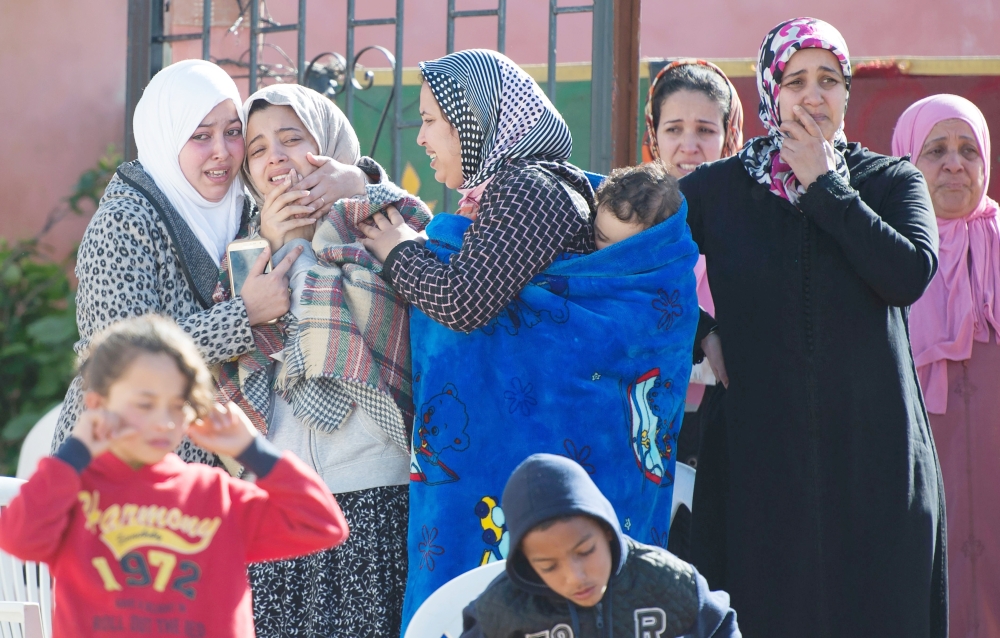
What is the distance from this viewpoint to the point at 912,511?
8.59ft

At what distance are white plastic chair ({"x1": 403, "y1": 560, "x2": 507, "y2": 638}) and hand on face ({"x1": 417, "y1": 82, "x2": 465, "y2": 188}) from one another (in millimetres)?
962

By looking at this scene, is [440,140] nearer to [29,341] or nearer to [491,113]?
[491,113]

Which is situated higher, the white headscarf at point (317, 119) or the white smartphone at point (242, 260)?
the white headscarf at point (317, 119)

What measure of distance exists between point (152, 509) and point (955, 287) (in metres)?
2.68

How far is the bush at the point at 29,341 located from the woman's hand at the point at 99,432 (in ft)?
10.1

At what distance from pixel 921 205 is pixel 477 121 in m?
1.03

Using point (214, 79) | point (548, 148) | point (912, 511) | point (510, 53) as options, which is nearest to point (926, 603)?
point (912, 511)

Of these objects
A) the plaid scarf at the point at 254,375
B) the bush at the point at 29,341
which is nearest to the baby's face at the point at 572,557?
the plaid scarf at the point at 254,375

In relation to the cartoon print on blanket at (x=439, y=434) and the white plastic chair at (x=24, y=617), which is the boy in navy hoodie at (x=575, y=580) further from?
the white plastic chair at (x=24, y=617)

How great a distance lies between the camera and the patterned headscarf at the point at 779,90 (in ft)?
9.15

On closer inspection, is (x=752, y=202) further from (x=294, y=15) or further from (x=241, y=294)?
(x=294, y=15)

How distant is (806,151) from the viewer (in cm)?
268

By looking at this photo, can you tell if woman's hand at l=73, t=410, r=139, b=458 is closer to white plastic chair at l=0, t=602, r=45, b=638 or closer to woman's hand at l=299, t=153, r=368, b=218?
white plastic chair at l=0, t=602, r=45, b=638

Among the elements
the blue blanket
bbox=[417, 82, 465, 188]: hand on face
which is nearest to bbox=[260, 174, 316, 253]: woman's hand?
bbox=[417, 82, 465, 188]: hand on face
